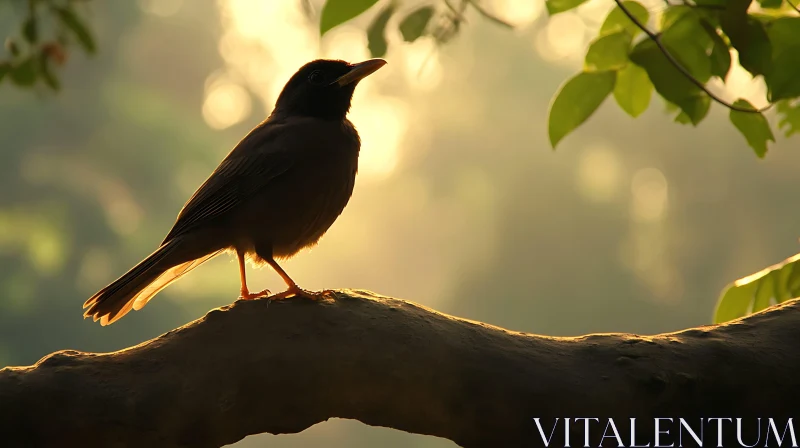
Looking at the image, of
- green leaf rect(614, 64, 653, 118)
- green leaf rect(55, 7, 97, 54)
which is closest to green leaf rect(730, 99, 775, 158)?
green leaf rect(614, 64, 653, 118)

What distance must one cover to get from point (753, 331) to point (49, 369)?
2.52 m

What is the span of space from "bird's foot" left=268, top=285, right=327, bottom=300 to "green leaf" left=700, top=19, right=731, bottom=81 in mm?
1660

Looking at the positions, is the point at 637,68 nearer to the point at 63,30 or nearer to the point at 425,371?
the point at 425,371

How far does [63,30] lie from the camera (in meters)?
4.27

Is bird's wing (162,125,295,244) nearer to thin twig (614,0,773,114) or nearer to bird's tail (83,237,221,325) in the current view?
bird's tail (83,237,221,325)

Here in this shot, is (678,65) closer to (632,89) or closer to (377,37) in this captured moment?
(632,89)

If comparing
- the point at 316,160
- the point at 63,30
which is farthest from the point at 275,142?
the point at 63,30

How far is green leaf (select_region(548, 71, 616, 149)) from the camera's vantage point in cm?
305

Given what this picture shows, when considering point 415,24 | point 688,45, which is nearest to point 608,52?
point 688,45

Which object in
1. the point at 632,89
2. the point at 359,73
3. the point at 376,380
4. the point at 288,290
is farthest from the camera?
the point at 359,73

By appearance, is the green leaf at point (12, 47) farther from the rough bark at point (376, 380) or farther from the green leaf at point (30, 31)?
the rough bark at point (376, 380)

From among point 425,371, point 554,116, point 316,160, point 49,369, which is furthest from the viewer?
point 316,160

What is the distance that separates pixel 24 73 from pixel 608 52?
274 cm

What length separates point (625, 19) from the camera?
10.5ft
